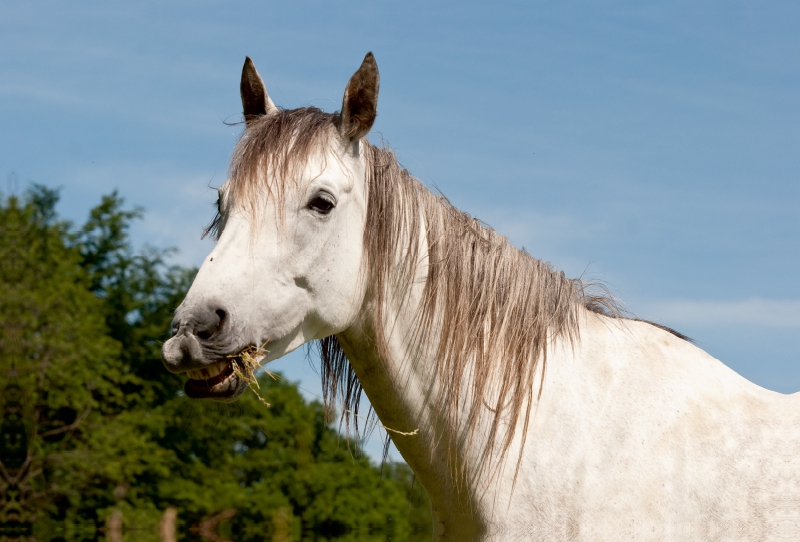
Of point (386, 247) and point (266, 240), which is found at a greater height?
point (386, 247)

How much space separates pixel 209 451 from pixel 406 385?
32.9m

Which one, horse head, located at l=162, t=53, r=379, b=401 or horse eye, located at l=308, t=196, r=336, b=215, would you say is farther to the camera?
horse eye, located at l=308, t=196, r=336, b=215

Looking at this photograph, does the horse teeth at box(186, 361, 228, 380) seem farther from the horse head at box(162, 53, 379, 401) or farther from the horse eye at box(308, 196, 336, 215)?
the horse eye at box(308, 196, 336, 215)

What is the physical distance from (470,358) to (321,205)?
0.97m

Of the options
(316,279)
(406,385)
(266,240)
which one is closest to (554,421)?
(406,385)

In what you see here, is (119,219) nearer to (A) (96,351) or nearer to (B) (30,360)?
(A) (96,351)

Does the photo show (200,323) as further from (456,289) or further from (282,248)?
(456,289)

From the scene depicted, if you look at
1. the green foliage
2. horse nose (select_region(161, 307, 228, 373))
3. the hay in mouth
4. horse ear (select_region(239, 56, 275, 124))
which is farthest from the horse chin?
the green foliage

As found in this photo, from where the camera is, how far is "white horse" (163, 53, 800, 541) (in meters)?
2.92

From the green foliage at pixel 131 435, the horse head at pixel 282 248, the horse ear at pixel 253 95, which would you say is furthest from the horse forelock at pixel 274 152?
the green foliage at pixel 131 435

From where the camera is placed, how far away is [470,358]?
10.7ft

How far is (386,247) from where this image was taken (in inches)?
128

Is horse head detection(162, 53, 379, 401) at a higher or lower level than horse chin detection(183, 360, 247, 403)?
higher

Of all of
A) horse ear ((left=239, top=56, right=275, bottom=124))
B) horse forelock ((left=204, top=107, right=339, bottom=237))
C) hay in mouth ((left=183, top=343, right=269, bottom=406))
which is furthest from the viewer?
horse ear ((left=239, top=56, right=275, bottom=124))
